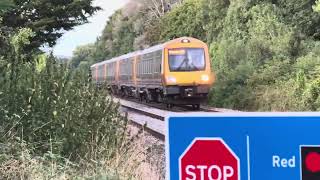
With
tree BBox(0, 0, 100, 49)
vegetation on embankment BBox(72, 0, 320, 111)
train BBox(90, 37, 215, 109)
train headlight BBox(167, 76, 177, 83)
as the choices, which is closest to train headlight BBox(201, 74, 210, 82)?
train BBox(90, 37, 215, 109)

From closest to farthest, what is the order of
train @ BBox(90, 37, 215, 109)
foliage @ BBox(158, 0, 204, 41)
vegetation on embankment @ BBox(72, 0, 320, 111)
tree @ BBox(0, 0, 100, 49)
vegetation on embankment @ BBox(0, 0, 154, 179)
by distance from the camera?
vegetation on embankment @ BBox(0, 0, 154, 179) < vegetation on embankment @ BBox(72, 0, 320, 111) < tree @ BBox(0, 0, 100, 49) < train @ BBox(90, 37, 215, 109) < foliage @ BBox(158, 0, 204, 41)

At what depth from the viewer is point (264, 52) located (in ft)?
88.7

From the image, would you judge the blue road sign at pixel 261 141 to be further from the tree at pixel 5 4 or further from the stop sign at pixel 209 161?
the tree at pixel 5 4

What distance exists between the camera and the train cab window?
24.0 m

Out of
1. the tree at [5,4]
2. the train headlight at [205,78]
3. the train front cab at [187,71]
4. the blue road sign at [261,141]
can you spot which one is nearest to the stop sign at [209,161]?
the blue road sign at [261,141]

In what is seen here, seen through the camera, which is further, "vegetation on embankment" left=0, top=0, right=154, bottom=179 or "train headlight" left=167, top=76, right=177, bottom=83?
"train headlight" left=167, top=76, right=177, bottom=83

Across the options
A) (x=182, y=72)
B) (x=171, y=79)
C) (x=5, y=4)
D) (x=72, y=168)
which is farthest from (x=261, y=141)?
(x=182, y=72)

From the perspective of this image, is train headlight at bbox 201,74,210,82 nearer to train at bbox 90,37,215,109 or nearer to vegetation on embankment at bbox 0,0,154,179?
train at bbox 90,37,215,109

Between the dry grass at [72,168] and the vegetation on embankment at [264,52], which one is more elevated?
the vegetation on embankment at [264,52]

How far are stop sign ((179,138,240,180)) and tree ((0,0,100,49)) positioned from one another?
1939 centimetres

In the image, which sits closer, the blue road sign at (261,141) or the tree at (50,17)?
the blue road sign at (261,141)

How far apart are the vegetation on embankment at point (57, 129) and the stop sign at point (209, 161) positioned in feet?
12.9

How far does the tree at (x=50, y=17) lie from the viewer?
21.8 m

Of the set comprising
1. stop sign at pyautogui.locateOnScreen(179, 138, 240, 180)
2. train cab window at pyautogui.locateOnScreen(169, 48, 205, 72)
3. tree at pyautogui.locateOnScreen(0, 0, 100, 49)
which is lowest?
stop sign at pyautogui.locateOnScreen(179, 138, 240, 180)
